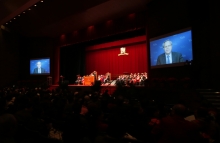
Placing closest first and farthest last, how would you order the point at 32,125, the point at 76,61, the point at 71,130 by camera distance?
the point at 71,130 → the point at 32,125 → the point at 76,61

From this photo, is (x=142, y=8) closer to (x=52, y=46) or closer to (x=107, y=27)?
(x=107, y=27)

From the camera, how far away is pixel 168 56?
9.83 meters

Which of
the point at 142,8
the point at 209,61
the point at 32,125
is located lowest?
the point at 32,125

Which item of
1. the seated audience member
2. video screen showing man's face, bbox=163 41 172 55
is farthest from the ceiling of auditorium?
the seated audience member

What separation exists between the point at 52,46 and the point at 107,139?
17.0 m

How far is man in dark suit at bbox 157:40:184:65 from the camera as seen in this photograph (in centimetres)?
925

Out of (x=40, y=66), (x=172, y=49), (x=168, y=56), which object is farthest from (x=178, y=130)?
(x=40, y=66)

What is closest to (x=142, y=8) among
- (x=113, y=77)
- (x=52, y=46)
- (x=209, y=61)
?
(x=209, y=61)

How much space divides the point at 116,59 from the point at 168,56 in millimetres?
7943

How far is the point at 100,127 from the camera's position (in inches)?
108

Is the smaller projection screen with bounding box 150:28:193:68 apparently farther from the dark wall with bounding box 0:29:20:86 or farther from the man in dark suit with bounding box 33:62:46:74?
the dark wall with bounding box 0:29:20:86

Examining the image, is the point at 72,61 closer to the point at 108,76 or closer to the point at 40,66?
the point at 40,66

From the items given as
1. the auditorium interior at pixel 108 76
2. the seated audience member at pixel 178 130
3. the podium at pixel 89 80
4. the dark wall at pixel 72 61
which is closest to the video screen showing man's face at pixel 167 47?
the auditorium interior at pixel 108 76

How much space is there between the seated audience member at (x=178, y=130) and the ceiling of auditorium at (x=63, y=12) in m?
9.49
